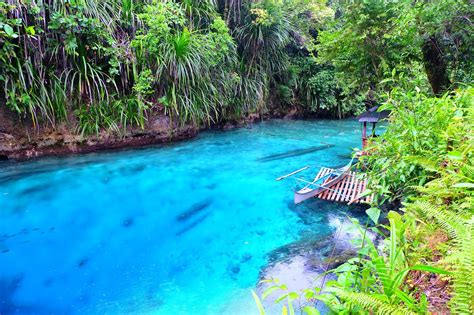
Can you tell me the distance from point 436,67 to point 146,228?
19.1ft

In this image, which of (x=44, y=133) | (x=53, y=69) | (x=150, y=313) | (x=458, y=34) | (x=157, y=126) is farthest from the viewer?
(x=157, y=126)

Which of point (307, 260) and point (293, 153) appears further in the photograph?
point (293, 153)

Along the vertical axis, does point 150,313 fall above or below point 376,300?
below

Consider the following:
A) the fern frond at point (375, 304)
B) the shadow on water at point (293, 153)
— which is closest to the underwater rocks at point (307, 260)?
the fern frond at point (375, 304)

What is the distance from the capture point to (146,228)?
163 inches

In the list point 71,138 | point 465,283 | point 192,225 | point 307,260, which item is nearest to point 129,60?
point 71,138

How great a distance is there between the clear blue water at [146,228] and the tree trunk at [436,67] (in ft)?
7.87

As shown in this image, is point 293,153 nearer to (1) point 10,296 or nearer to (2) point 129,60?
(2) point 129,60

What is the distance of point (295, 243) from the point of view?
381 cm

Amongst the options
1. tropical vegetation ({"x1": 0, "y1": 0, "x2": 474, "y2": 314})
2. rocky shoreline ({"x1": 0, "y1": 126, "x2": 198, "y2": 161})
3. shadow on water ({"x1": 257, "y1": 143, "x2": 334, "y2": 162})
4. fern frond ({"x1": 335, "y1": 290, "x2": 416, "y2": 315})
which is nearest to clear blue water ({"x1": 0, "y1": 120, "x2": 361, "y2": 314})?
shadow on water ({"x1": 257, "y1": 143, "x2": 334, "y2": 162})

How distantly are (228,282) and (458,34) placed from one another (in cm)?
493

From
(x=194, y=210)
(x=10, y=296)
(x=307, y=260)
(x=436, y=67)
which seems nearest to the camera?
(x=10, y=296)

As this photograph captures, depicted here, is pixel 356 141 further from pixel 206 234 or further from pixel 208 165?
pixel 206 234

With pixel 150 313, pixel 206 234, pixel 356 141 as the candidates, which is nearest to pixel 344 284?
pixel 150 313
